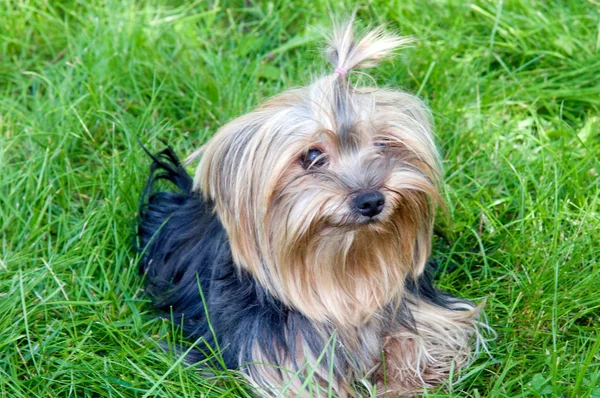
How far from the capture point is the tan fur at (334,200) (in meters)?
3.13

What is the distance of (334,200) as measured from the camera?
3.05 m

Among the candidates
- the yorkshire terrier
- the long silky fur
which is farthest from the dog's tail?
the yorkshire terrier

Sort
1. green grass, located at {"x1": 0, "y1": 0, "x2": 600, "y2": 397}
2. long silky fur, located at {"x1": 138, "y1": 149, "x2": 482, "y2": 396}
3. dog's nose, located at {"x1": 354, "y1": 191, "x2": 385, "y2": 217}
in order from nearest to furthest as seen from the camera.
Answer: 1. dog's nose, located at {"x1": 354, "y1": 191, "x2": 385, "y2": 217}
2. long silky fur, located at {"x1": 138, "y1": 149, "x2": 482, "y2": 396}
3. green grass, located at {"x1": 0, "y1": 0, "x2": 600, "y2": 397}

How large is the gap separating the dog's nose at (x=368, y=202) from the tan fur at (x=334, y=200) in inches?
1.1

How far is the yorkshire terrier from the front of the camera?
3.15m

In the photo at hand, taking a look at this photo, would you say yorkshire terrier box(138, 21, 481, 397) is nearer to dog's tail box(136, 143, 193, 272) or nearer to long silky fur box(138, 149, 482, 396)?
long silky fur box(138, 149, 482, 396)

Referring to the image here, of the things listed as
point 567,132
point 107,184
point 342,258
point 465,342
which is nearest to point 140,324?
point 107,184

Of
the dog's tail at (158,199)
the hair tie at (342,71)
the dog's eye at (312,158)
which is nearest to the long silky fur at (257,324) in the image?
the dog's tail at (158,199)

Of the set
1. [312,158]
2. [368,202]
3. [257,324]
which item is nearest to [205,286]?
[257,324]

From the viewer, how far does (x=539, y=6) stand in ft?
17.7

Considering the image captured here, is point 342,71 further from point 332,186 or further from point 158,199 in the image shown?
point 158,199

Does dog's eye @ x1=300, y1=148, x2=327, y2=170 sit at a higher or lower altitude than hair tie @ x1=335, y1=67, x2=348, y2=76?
lower

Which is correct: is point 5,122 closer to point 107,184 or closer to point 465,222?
point 107,184

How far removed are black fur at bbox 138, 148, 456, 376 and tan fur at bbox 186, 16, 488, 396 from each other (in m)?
0.07
